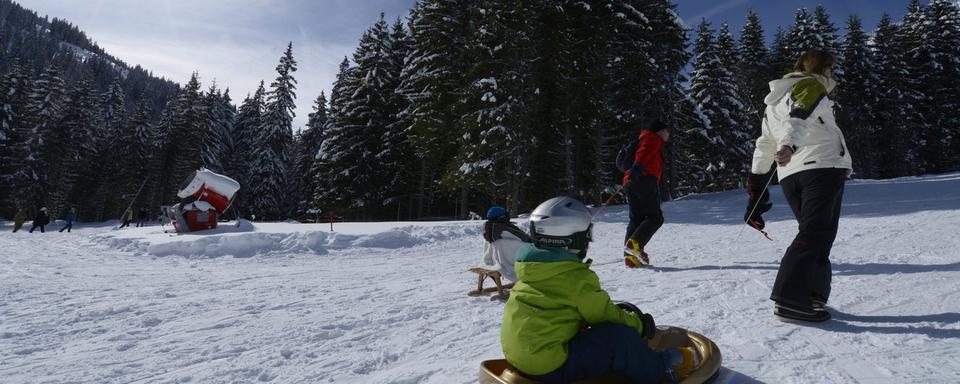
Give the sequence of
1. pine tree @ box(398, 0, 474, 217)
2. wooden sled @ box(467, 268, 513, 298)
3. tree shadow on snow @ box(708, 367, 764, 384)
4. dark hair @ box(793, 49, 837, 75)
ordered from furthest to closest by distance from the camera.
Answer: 1. pine tree @ box(398, 0, 474, 217)
2. wooden sled @ box(467, 268, 513, 298)
3. dark hair @ box(793, 49, 837, 75)
4. tree shadow on snow @ box(708, 367, 764, 384)

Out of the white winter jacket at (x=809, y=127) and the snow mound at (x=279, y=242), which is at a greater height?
the white winter jacket at (x=809, y=127)

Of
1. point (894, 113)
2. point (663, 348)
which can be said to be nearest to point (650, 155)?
point (663, 348)

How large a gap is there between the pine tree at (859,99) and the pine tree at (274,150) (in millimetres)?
42432

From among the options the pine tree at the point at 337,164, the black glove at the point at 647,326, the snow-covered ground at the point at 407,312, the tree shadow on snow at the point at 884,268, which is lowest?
the snow-covered ground at the point at 407,312

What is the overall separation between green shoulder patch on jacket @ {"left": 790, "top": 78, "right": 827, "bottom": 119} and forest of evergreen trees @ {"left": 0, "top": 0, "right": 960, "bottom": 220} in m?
5.53

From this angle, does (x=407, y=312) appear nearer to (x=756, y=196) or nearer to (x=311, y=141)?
(x=756, y=196)

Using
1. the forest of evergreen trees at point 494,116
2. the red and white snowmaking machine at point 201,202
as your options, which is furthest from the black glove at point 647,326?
the red and white snowmaking machine at point 201,202

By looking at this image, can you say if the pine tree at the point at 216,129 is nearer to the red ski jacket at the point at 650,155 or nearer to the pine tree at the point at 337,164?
the pine tree at the point at 337,164

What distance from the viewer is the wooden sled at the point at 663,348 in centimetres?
240

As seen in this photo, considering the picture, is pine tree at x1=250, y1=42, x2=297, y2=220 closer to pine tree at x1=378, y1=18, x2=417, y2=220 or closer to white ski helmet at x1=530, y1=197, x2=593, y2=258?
pine tree at x1=378, y1=18, x2=417, y2=220

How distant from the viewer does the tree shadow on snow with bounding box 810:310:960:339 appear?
3106 mm

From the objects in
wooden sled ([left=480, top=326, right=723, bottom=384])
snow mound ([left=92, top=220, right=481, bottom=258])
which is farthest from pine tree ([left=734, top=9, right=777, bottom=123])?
wooden sled ([left=480, top=326, right=723, bottom=384])

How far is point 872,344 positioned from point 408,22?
1265 inches

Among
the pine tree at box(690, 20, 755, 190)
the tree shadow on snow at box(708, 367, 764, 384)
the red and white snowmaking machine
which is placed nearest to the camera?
the tree shadow on snow at box(708, 367, 764, 384)
